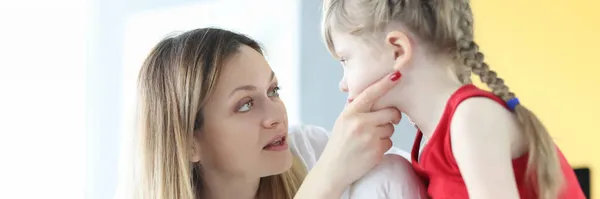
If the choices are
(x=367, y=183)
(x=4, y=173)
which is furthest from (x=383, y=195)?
(x=4, y=173)

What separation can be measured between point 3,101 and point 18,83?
0.21ft

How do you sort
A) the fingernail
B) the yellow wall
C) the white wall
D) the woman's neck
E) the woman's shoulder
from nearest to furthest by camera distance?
the fingernail, the woman's neck, the woman's shoulder, the white wall, the yellow wall

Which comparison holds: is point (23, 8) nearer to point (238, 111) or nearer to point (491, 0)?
point (238, 111)

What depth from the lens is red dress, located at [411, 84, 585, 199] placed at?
2.77 feet

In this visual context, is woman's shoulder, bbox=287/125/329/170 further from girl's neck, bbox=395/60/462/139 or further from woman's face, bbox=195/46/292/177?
girl's neck, bbox=395/60/462/139

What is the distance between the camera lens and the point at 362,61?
91cm

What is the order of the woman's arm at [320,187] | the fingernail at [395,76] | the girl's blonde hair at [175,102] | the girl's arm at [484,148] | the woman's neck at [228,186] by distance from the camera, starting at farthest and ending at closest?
the woman's neck at [228,186]
the girl's blonde hair at [175,102]
the woman's arm at [320,187]
the fingernail at [395,76]
the girl's arm at [484,148]

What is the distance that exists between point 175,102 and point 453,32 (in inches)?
21.6

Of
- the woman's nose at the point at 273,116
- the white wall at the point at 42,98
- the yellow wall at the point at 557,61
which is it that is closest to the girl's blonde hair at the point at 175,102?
the woman's nose at the point at 273,116

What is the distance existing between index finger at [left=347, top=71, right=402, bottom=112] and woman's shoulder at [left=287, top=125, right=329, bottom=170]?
569 mm

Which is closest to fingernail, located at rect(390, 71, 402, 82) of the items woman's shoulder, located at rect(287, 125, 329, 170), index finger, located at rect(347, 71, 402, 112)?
index finger, located at rect(347, 71, 402, 112)

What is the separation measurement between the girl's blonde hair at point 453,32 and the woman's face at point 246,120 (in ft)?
1.20

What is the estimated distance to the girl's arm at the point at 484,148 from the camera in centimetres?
79

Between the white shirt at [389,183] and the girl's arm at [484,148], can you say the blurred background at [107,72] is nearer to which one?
the white shirt at [389,183]
